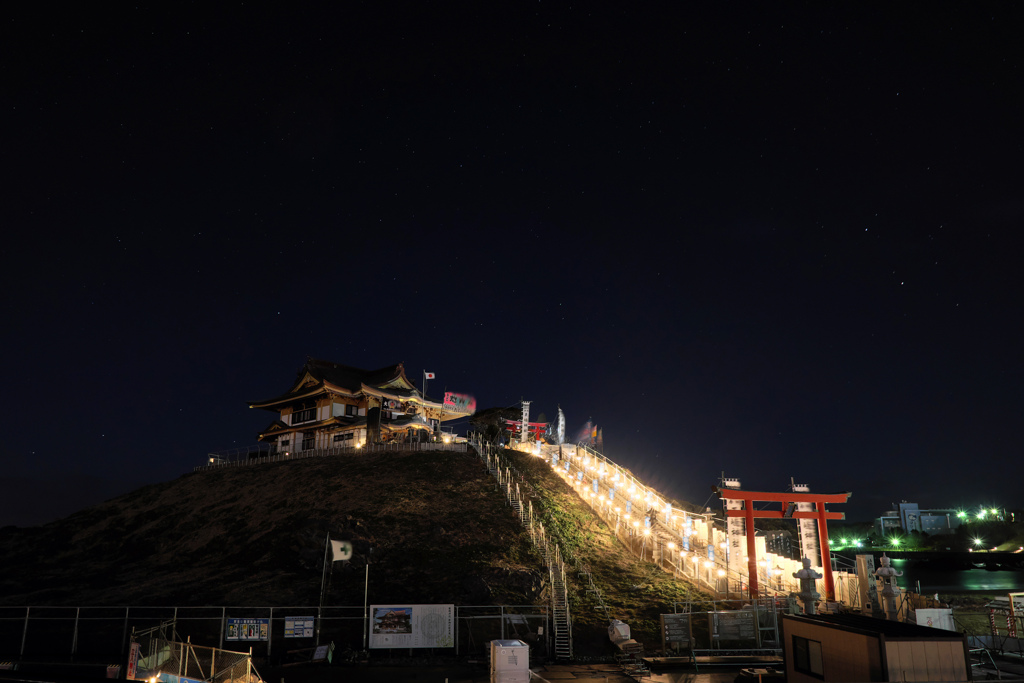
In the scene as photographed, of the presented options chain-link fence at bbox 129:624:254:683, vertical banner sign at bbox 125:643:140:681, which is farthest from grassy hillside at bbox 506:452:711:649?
vertical banner sign at bbox 125:643:140:681

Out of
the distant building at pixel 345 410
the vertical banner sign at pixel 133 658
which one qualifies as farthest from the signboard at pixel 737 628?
the distant building at pixel 345 410

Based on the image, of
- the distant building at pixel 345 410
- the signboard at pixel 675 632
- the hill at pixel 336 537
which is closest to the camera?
the signboard at pixel 675 632

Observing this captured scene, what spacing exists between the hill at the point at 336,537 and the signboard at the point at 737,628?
12.5ft

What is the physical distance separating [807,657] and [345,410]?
57.3 meters

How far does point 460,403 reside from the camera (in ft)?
236

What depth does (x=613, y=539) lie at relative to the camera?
142 feet

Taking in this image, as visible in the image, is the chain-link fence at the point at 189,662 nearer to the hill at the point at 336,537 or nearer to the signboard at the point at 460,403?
the hill at the point at 336,537

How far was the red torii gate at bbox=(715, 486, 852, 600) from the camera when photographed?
3378 cm

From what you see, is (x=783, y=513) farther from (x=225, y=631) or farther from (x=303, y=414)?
(x=303, y=414)

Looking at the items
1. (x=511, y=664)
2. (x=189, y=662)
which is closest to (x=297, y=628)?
(x=189, y=662)

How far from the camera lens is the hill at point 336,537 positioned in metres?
32.1

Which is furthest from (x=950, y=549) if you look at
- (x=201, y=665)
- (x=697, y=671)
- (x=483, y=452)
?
(x=201, y=665)

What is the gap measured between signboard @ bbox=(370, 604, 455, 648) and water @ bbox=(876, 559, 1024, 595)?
11383 centimetres

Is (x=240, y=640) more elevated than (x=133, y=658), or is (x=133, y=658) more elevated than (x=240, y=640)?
(x=133, y=658)
